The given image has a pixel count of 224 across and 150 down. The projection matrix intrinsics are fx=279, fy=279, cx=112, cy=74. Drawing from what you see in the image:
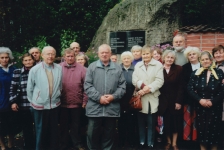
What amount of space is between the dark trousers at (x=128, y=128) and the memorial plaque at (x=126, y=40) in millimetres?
3553

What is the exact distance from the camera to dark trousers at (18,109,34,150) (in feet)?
16.1

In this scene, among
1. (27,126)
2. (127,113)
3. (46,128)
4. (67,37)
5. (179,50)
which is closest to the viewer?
(46,128)

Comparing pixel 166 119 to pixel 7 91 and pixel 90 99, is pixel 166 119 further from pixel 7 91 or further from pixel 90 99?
pixel 7 91

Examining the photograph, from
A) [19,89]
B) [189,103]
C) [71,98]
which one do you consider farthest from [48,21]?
[189,103]

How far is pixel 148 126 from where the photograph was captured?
4.88m

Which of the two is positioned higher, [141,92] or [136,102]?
[141,92]

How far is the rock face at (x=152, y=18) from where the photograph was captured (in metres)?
8.24

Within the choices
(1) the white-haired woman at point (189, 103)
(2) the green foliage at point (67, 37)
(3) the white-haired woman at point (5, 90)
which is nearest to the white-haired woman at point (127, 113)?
(1) the white-haired woman at point (189, 103)

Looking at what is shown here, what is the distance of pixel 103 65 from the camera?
4.65 meters

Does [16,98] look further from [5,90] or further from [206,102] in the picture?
[206,102]

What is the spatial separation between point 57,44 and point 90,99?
9.86m

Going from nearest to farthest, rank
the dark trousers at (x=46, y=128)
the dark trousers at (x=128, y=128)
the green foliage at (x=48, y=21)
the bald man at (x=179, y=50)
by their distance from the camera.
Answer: the dark trousers at (x=46, y=128) < the dark trousers at (x=128, y=128) < the bald man at (x=179, y=50) < the green foliage at (x=48, y=21)

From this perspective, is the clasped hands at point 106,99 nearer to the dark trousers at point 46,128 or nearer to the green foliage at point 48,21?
the dark trousers at point 46,128

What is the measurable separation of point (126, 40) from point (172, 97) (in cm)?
395
